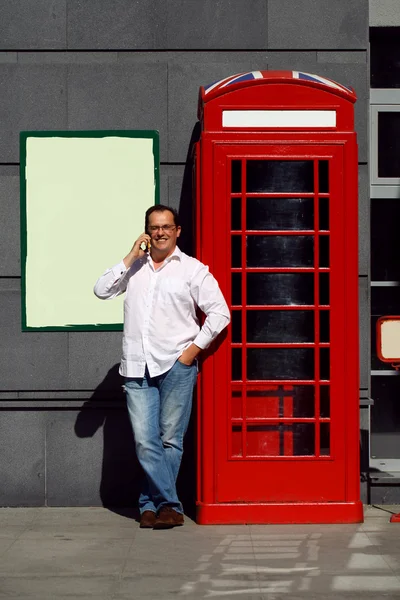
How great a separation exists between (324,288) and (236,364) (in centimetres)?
71

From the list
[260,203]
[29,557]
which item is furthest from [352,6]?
[29,557]

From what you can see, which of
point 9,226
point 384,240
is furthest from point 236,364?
point 9,226

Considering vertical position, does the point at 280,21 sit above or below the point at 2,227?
above

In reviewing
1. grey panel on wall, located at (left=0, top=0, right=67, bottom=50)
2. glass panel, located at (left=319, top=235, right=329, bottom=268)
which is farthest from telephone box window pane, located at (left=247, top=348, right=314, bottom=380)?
grey panel on wall, located at (left=0, top=0, right=67, bottom=50)

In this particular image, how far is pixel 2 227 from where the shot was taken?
736 centimetres

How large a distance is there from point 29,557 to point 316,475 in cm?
185

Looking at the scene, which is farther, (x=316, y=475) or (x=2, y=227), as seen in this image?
(x=2, y=227)

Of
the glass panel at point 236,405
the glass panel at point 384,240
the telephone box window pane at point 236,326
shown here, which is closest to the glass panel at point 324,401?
the glass panel at point 236,405

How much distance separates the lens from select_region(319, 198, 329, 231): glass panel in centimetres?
654

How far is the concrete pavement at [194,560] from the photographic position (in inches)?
199

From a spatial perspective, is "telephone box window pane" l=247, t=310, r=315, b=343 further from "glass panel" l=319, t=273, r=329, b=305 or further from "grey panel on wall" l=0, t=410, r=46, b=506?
"grey panel on wall" l=0, t=410, r=46, b=506

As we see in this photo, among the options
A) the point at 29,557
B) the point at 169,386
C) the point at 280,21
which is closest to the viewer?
the point at 29,557

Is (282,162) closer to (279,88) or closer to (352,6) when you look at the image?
(279,88)

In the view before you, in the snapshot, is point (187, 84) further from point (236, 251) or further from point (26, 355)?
point (26, 355)
